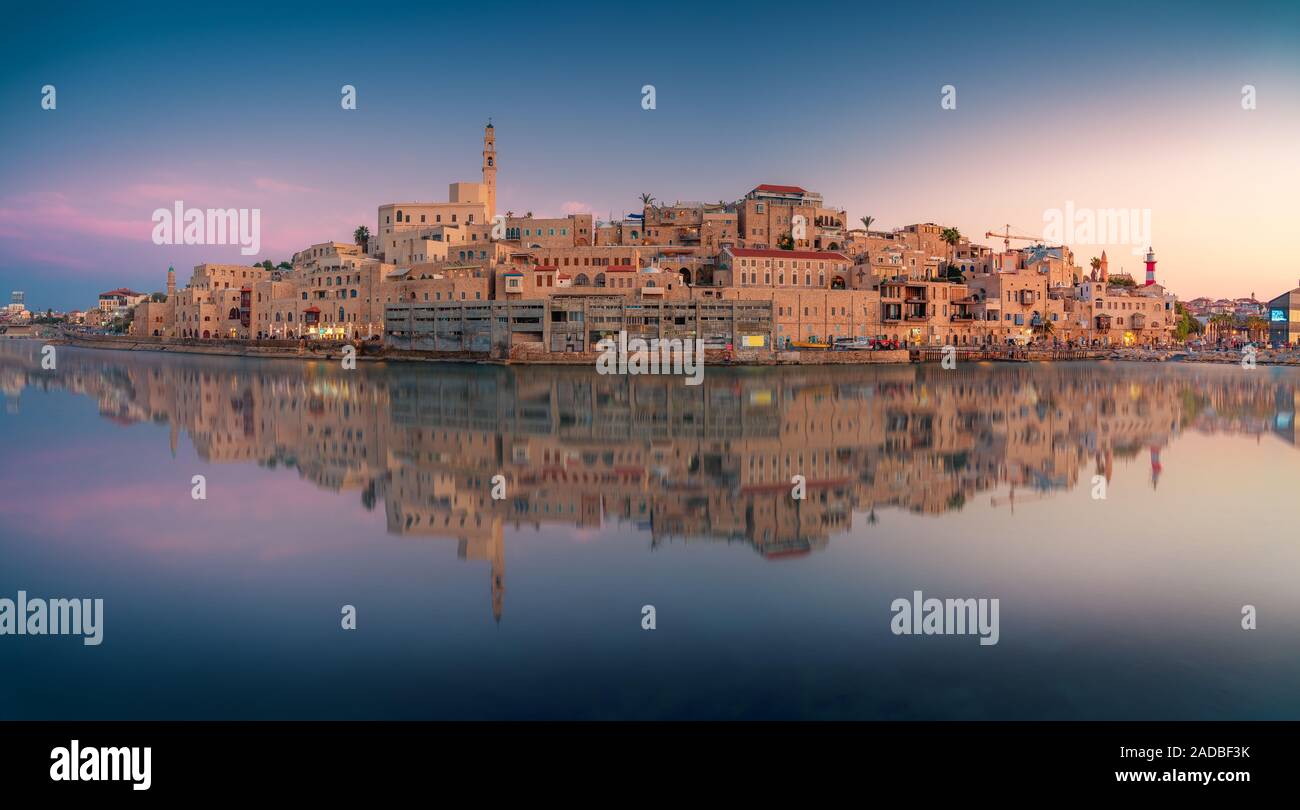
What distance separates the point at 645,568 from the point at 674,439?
9.29 meters

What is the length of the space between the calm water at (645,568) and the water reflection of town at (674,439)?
0.42 ft

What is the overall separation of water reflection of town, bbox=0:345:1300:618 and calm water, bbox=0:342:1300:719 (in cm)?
13

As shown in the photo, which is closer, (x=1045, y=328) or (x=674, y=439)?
(x=674, y=439)

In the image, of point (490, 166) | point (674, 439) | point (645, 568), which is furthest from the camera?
point (490, 166)

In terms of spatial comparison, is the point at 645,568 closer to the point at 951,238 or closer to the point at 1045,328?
the point at 1045,328

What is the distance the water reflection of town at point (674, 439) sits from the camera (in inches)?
428

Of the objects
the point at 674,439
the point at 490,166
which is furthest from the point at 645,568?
the point at 490,166

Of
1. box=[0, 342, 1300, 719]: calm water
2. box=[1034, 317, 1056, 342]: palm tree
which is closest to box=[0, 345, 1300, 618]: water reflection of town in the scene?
box=[0, 342, 1300, 719]: calm water

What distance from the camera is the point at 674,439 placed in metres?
17.4

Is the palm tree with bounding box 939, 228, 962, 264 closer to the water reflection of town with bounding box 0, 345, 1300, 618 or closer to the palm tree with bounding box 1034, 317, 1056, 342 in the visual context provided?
the palm tree with bounding box 1034, 317, 1056, 342

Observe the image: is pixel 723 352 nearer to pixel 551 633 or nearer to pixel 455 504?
pixel 455 504

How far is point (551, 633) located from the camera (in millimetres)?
6348

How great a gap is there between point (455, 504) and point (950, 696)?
300 inches
